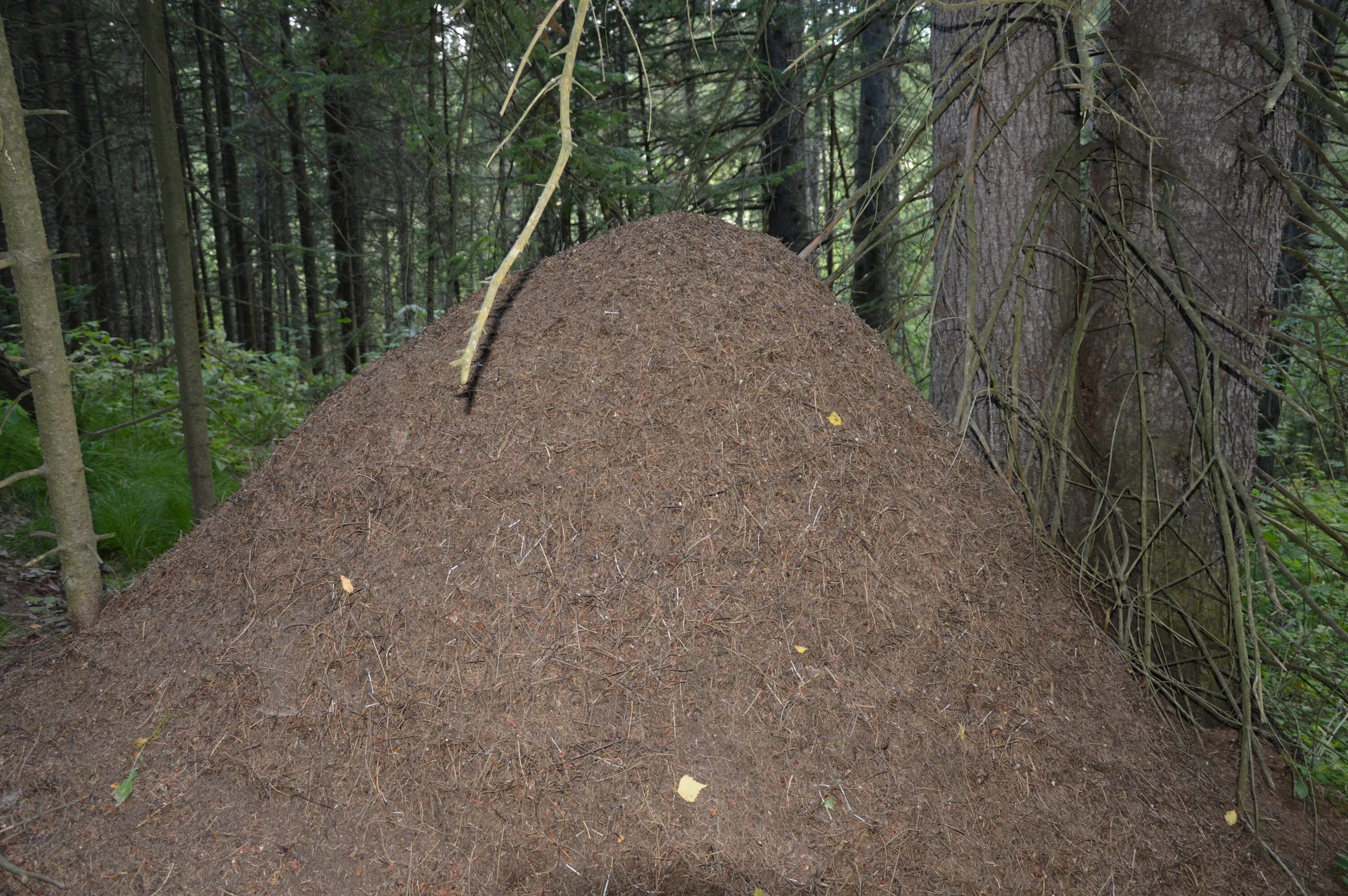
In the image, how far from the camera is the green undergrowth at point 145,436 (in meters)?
4.70

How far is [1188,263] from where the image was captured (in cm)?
304

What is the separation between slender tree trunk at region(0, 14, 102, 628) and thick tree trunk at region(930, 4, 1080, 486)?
3.56 metres

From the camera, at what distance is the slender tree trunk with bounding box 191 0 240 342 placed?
5.70 m

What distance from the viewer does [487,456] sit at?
2.77 meters

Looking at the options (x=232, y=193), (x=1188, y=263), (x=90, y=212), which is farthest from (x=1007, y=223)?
(x=90, y=212)

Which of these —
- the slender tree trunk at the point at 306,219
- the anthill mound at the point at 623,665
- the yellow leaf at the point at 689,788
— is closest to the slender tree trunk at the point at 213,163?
the slender tree trunk at the point at 306,219

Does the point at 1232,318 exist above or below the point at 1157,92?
below

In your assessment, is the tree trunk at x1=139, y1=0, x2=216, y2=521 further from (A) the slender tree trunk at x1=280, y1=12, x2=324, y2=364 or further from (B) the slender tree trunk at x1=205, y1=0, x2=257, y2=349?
(A) the slender tree trunk at x1=280, y1=12, x2=324, y2=364

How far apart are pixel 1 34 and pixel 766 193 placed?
5.48 metres

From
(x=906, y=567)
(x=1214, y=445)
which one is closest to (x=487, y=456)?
(x=906, y=567)

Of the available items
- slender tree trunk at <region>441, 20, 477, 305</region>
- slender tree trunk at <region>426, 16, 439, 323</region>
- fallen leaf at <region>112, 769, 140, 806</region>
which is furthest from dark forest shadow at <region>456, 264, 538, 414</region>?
slender tree trunk at <region>426, 16, 439, 323</region>

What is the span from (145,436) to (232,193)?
5.67 metres

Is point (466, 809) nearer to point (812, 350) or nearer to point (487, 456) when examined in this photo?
point (487, 456)

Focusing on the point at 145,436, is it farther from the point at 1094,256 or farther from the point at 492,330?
the point at 1094,256
